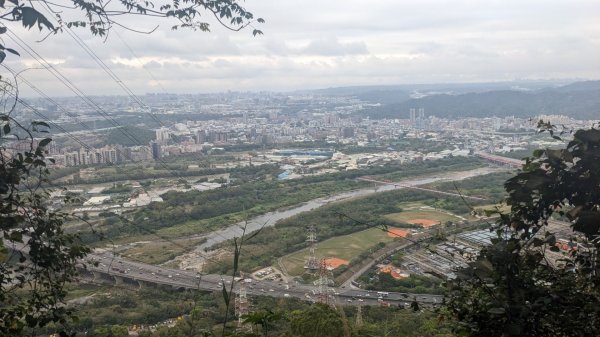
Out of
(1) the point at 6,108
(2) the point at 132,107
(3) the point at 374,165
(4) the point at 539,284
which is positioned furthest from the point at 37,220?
(2) the point at 132,107

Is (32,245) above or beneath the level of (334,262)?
above

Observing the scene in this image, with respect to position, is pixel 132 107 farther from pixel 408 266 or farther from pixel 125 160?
pixel 408 266

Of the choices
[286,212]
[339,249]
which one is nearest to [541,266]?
[339,249]

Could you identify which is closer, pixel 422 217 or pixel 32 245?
pixel 32 245

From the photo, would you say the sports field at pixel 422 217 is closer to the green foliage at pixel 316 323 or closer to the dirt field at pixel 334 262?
the dirt field at pixel 334 262

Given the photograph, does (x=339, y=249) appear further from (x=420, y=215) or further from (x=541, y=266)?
(x=541, y=266)

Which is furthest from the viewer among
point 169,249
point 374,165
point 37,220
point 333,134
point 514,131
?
point 333,134

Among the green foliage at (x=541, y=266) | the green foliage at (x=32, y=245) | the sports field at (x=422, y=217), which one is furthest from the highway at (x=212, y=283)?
the green foliage at (x=541, y=266)
